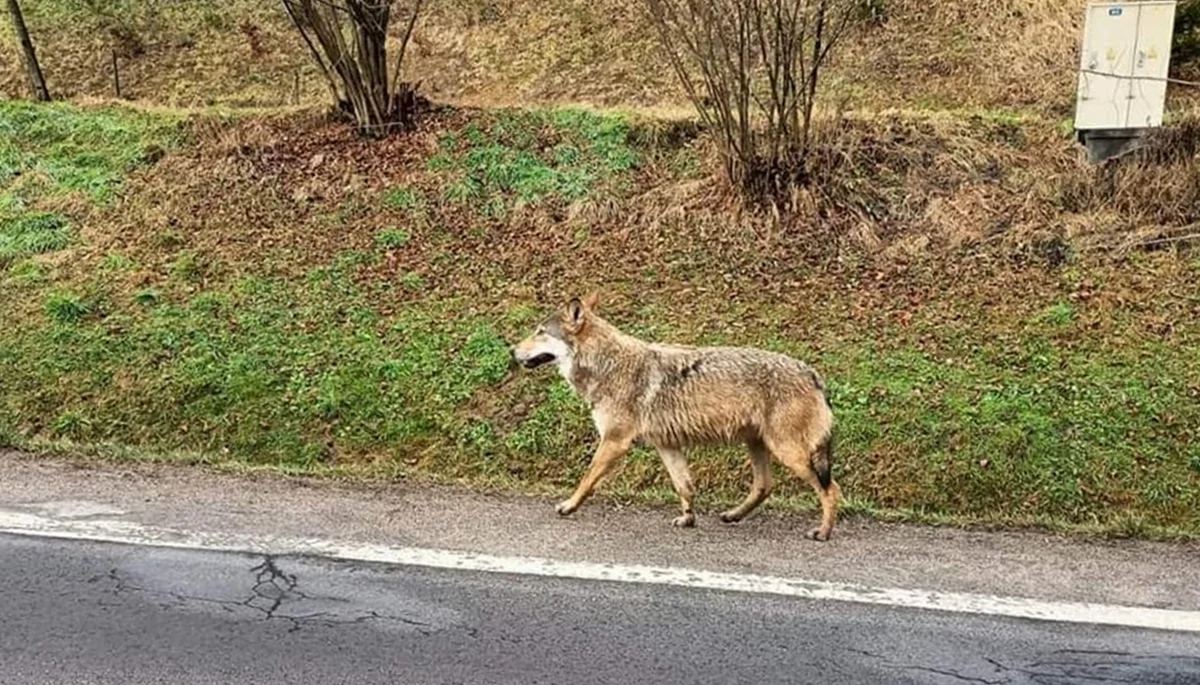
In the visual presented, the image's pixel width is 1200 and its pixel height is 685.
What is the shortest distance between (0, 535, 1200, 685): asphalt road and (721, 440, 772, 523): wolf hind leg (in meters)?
1.22

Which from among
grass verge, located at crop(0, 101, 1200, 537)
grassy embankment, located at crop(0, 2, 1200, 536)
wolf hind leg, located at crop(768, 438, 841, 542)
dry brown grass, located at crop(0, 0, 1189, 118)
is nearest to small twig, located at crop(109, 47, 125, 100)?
dry brown grass, located at crop(0, 0, 1189, 118)

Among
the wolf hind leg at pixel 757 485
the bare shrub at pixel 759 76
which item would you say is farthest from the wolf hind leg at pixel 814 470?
the bare shrub at pixel 759 76

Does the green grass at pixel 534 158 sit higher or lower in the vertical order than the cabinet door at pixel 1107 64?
lower

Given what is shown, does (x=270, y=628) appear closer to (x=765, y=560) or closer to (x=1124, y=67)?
(x=765, y=560)

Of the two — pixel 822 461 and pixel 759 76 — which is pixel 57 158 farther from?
pixel 822 461

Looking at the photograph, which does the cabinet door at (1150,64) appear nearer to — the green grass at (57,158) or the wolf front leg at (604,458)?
the wolf front leg at (604,458)

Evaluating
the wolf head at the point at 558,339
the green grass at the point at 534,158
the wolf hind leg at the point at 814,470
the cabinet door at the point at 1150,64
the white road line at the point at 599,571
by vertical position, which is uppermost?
the cabinet door at the point at 1150,64

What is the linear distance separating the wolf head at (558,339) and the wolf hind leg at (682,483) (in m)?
0.88

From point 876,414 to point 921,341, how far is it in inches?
55.2

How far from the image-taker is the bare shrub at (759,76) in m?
10.9

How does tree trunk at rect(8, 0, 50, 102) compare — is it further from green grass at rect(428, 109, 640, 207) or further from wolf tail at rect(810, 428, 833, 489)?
wolf tail at rect(810, 428, 833, 489)

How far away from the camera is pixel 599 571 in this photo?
551cm

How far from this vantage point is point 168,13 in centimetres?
2195

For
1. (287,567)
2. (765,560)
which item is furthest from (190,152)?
(765,560)
